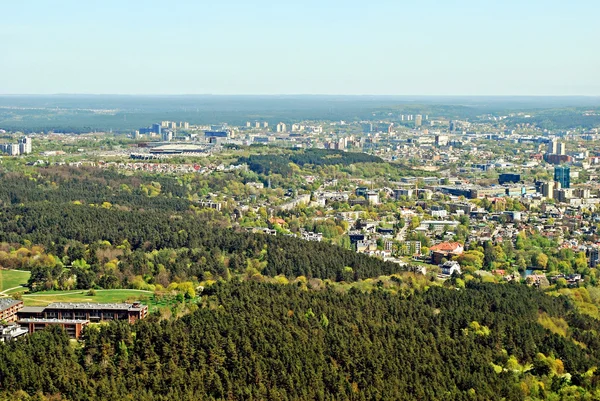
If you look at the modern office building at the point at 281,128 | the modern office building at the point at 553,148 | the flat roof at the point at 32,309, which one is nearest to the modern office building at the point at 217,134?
the modern office building at the point at 281,128

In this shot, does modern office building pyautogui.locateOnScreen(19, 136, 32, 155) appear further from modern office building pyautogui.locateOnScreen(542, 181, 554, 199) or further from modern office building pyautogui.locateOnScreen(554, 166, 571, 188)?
modern office building pyautogui.locateOnScreen(554, 166, 571, 188)

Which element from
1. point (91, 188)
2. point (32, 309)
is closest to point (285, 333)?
point (32, 309)

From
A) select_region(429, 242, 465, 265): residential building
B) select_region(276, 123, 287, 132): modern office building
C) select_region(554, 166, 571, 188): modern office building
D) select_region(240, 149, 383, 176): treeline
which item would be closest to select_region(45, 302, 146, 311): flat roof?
select_region(429, 242, 465, 265): residential building

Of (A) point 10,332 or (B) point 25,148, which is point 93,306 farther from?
(B) point 25,148

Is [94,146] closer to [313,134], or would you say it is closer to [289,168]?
[289,168]

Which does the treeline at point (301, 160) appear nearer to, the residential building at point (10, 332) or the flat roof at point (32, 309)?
the flat roof at point (32, 309)

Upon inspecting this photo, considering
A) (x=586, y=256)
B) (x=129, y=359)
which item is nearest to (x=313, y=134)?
(x=586, y=256)
